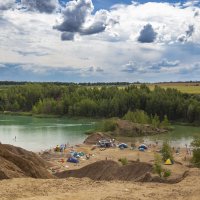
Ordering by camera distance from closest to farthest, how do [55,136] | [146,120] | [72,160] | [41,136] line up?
[72,160] < [41,136] < [55,136] < [146,120]

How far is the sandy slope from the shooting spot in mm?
19844

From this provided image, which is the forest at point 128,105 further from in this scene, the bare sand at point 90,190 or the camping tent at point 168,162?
the bare sand at point 90,190

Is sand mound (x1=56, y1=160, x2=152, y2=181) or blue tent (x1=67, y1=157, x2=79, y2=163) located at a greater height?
sand mound (x1=56, y1=160, x2=152, y2=181)

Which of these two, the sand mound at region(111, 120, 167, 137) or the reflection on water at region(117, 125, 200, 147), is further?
the sand mound at region(111, 120, 167, 137)

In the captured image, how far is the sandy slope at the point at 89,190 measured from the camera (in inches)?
781

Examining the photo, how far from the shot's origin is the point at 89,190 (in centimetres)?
2156

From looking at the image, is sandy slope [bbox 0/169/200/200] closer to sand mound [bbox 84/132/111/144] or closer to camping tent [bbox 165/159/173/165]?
camping tent [bbox 165/159/173/165]

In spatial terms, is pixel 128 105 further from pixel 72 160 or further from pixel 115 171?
pixel 115 171

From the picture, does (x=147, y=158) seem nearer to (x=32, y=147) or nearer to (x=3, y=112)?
(x=32, y=147)

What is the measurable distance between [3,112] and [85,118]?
5083cm

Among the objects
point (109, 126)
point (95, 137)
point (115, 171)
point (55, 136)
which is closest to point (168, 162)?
point (115, 171)

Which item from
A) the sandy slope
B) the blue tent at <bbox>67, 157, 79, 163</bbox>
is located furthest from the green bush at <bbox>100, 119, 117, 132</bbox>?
the sandy slope

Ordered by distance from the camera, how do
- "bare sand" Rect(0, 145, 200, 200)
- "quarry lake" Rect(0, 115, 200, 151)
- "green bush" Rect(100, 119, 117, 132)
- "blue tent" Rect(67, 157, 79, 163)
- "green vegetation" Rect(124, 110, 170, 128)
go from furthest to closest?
"green vegetation" Rect(124, 110, 170, 128) → "green bush" Rect(100, 119, 117, 132) → "quarry lake" Rect(0, 115, 200, 151) → "blue tent" Rect(67, 157, 79, 163) → "bare sand" Rect(0, 145, 200, 200)

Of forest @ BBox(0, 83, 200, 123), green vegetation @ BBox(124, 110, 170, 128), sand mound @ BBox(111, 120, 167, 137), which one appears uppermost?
forest @ BBox(0, 83, 200, 123)
